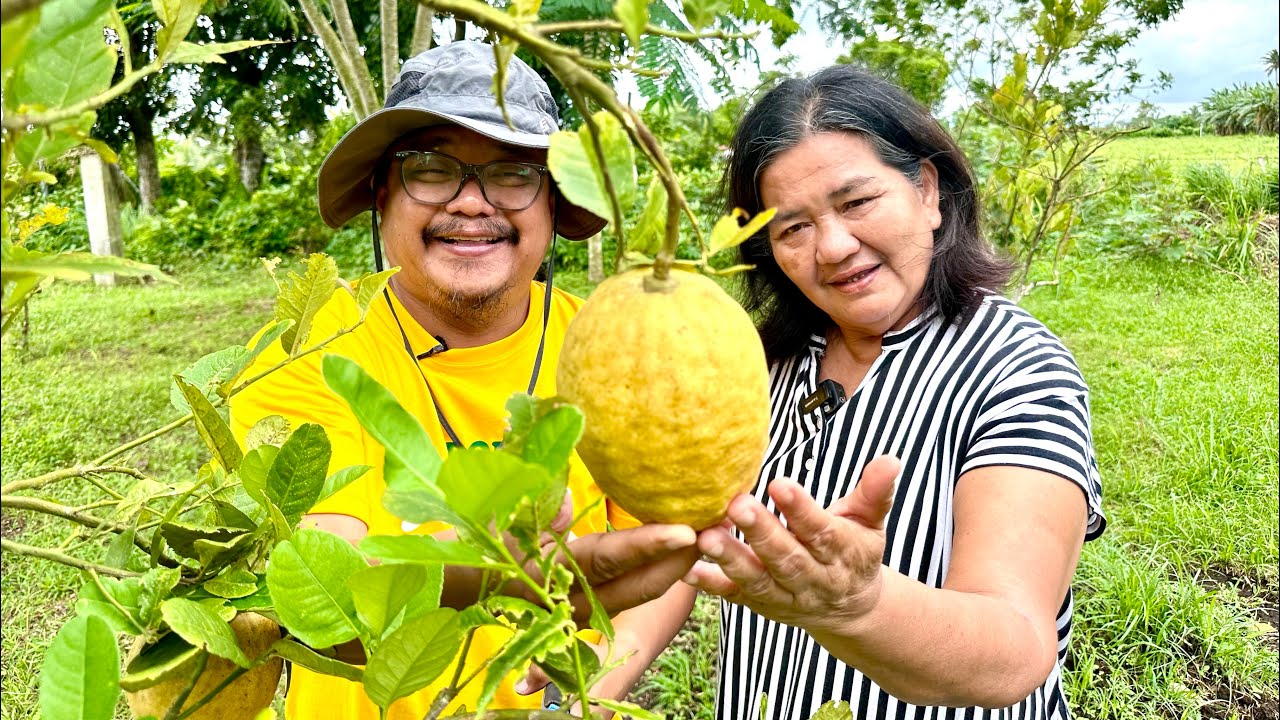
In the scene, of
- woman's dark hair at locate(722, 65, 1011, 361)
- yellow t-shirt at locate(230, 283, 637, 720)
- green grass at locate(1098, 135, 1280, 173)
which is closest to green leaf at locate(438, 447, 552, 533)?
yellow t-shirt at locate(230, 283, 637, 720)

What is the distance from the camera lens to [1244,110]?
15680 millimetres

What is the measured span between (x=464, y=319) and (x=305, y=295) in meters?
0.88

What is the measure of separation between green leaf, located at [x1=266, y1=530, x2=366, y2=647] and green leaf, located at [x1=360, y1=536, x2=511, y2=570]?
0.39 ft

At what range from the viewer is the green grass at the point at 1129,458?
270cm

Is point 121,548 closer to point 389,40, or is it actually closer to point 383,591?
point 383,591

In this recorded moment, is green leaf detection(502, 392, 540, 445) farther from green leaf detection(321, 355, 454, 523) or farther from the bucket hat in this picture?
the bucket hat

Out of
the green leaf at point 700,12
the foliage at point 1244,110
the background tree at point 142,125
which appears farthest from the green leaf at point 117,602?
the foliage at point 1244,110

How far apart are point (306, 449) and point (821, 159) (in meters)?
1.02

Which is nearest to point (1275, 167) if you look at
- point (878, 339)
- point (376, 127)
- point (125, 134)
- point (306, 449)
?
point (878, 339)

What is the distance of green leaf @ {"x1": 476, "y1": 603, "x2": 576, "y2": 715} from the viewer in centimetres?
48

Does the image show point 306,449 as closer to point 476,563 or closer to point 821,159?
point 476,563

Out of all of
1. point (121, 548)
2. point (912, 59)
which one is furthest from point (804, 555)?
point (912, 59)

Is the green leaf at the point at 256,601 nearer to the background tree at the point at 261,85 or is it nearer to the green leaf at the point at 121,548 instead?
the green leaf at the point at 121,548

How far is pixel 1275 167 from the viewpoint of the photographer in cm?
866
